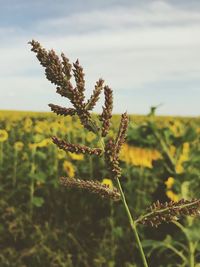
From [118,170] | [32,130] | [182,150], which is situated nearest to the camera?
[118,170]

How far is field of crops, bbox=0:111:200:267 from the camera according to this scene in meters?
4.85

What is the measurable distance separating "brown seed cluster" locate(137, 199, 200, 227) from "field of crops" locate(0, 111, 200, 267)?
314 centimetres

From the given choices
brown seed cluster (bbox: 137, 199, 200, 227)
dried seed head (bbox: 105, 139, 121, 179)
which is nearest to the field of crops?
brown seed cluster (bbox: 137, 199, 200, 227)

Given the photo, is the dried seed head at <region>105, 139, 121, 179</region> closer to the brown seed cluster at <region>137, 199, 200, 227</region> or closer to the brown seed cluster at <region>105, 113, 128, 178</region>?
the brown seed cluster at <region>105, 113, 128, 178</region>

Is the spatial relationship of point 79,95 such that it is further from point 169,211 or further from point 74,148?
point 169,211

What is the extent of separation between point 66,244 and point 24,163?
212 centimetres

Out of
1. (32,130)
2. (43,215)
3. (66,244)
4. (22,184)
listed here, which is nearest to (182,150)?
(66,244)

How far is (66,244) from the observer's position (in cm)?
606

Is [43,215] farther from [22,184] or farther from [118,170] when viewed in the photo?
[118,170]

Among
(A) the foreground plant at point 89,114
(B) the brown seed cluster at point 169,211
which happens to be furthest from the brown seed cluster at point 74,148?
(B) the brown seed cluster at point 169,211

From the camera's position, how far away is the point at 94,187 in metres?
0.92

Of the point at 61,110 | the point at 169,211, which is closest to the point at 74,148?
the point at 61,110

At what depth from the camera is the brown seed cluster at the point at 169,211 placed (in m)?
0.88

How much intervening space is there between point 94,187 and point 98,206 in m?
6.19
